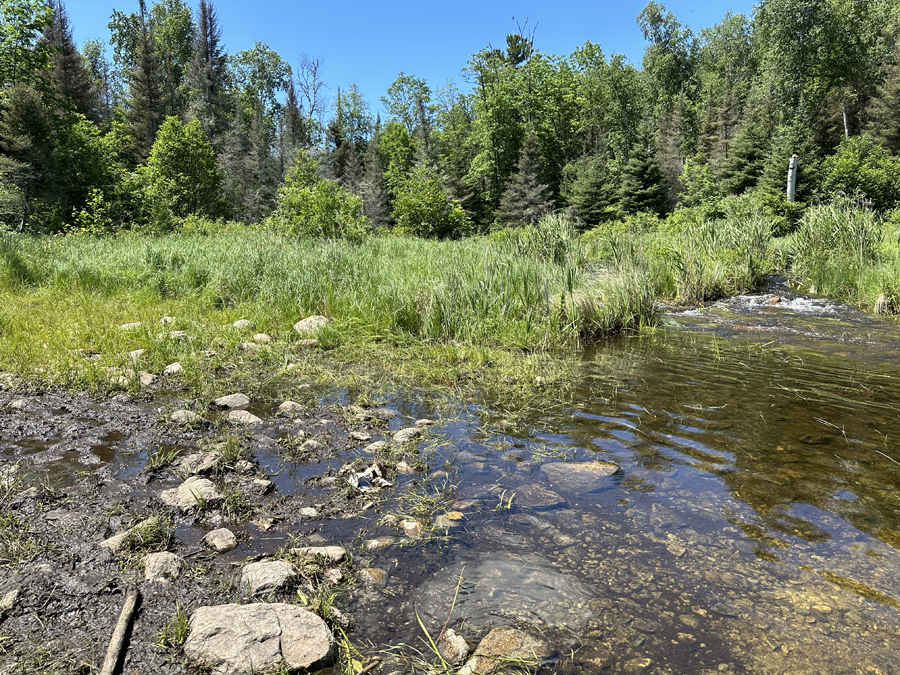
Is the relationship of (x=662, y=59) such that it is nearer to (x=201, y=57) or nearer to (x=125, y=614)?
(x=201, y=57)

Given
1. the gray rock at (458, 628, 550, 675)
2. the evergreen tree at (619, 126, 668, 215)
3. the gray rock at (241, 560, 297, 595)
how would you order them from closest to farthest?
1. the gray rock at (458, 628, 550, 675)
2. the gray rock at (241, 560, 297, 595)
3. the evergreen tree at (619, 126, 668, 215)

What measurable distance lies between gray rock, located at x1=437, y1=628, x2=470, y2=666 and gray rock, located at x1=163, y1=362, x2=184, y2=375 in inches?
172

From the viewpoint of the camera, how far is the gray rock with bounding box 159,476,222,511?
2781 mm

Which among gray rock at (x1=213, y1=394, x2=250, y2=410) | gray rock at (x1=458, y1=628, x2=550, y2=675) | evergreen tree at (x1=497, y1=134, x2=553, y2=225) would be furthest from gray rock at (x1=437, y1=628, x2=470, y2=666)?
evergreen tree at (x1=497, y1=134, x2=553, y2=225)

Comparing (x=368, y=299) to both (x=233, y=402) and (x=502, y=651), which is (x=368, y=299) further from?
(x=502, y=651)

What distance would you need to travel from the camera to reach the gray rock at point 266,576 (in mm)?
2125

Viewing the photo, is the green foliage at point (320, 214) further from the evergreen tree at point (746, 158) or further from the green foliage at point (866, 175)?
the evergreen tree at point (746, 158)

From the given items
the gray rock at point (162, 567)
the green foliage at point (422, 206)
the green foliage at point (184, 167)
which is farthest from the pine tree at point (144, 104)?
the gray rock at point (162, 567)

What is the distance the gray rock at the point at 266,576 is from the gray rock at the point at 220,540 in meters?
0.25

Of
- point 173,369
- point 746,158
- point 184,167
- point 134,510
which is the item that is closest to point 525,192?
point 746,158

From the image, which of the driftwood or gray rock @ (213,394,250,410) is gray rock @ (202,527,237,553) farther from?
gray rock @ (213,394,250,410)

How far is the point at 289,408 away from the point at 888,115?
4983cm

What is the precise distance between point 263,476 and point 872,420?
4.92 metres

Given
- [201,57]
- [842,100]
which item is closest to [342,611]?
[842,100]
